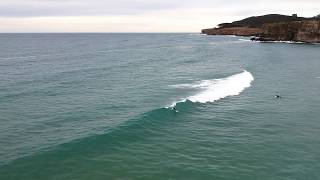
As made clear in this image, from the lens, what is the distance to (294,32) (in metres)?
144

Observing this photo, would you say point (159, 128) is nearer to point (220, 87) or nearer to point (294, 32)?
point (220, 87)

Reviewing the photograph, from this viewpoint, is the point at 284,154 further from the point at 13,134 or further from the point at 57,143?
the point at 13,134

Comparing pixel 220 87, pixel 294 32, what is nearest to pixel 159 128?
pixel 220 87

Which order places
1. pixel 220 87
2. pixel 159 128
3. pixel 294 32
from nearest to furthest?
pixel 159 128 < pixel 220 87 < pixel 294 32

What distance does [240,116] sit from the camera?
113ft

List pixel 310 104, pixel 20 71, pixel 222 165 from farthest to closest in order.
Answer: pixel 20 71 → pixel 310 104 → pixel 222 165

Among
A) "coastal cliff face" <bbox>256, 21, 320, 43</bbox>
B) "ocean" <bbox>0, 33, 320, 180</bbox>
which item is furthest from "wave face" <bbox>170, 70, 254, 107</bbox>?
"coastal cliff face" <bbox>256, 21, 320, 43</bbox>

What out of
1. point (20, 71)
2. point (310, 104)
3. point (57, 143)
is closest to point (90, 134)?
point (57, 143)

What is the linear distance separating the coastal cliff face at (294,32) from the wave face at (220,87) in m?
85.9

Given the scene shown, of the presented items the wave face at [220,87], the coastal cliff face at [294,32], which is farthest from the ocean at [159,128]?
the coastal cliff face at [294,32]

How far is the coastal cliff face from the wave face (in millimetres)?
85904

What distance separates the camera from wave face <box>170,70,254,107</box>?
135 feet

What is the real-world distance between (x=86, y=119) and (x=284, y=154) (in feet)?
48.8

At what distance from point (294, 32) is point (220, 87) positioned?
105m
